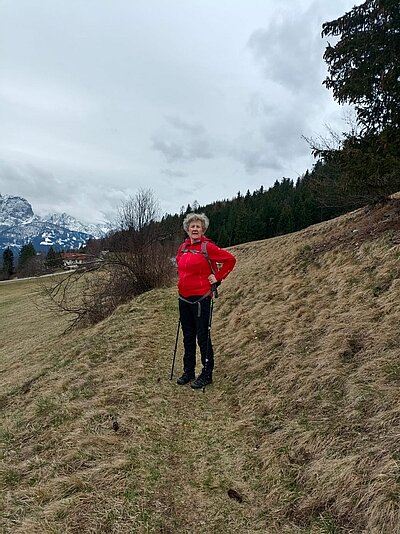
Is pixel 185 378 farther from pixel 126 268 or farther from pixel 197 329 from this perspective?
pixel 126 268

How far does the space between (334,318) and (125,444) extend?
14.1 ft

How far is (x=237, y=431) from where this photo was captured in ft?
14.9

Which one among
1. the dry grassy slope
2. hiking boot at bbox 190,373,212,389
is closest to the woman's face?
hiking boot at bbox 190,373,212,389

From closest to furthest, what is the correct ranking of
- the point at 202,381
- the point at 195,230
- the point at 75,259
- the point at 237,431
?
the point at 237,431
the point at 195,230
the point at 202,381
the point at 75,259

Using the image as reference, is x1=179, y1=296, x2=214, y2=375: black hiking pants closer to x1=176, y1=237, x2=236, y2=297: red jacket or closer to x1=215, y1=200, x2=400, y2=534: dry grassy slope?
x1=176, y1=237, x2=236, y2=297: red jacket

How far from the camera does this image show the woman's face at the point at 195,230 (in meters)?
5.66

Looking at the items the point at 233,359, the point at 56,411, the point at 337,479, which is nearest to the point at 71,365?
the point at 56,411

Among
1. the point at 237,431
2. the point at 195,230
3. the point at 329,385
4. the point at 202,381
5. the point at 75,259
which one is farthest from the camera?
the point at 75,259

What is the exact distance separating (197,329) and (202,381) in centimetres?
85

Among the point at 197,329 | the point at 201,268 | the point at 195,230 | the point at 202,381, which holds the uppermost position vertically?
the point at 195,230

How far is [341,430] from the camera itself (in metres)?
3.84

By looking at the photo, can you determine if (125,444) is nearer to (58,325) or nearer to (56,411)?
(56,411)

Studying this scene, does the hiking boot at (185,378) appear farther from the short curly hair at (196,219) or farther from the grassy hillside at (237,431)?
the short curly hair at (196,219)

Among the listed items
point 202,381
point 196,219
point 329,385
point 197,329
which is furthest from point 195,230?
point 329,385
